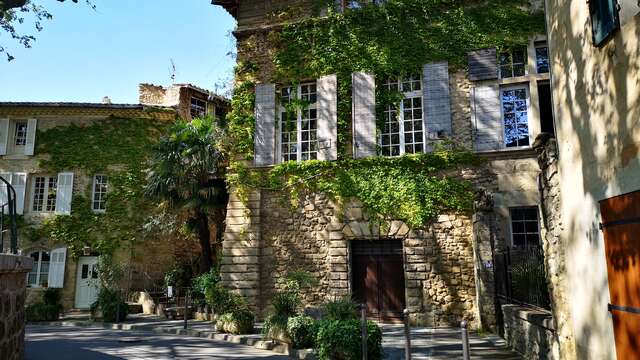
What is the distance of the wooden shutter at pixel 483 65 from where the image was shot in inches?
462

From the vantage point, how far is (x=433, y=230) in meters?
11.5

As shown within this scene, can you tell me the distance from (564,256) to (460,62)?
7.67 metres

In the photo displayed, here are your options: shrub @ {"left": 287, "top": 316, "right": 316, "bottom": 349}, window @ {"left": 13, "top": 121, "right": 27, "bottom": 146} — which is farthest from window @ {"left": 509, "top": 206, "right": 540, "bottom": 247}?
window @ {"left": 13, "top": 121, "right": 27, "bottom": 146}

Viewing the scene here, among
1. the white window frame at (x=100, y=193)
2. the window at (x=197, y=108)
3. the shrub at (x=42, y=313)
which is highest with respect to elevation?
the window at (x=197, y=108)

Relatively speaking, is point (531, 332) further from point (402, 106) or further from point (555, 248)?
point (402, 106)

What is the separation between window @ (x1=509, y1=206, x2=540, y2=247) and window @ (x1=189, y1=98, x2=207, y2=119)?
46.3 ft

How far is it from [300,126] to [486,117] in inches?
194

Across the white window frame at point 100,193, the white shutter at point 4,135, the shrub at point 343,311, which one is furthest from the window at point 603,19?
the white shutter at point 4,135

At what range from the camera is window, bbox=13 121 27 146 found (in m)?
19.3

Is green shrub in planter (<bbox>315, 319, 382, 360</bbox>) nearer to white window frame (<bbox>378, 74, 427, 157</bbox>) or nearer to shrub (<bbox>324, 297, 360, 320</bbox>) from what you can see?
shrub (<bbox>324, 297, 360, 320</bbox>)

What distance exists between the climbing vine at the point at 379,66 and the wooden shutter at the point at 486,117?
20.0 inches

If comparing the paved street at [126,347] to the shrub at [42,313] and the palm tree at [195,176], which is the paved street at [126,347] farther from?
the palm tree at [195,176]

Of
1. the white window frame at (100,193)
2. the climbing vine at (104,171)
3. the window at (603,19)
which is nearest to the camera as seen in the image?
the window at (603,19)

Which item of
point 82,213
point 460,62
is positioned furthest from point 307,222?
point 82,213
